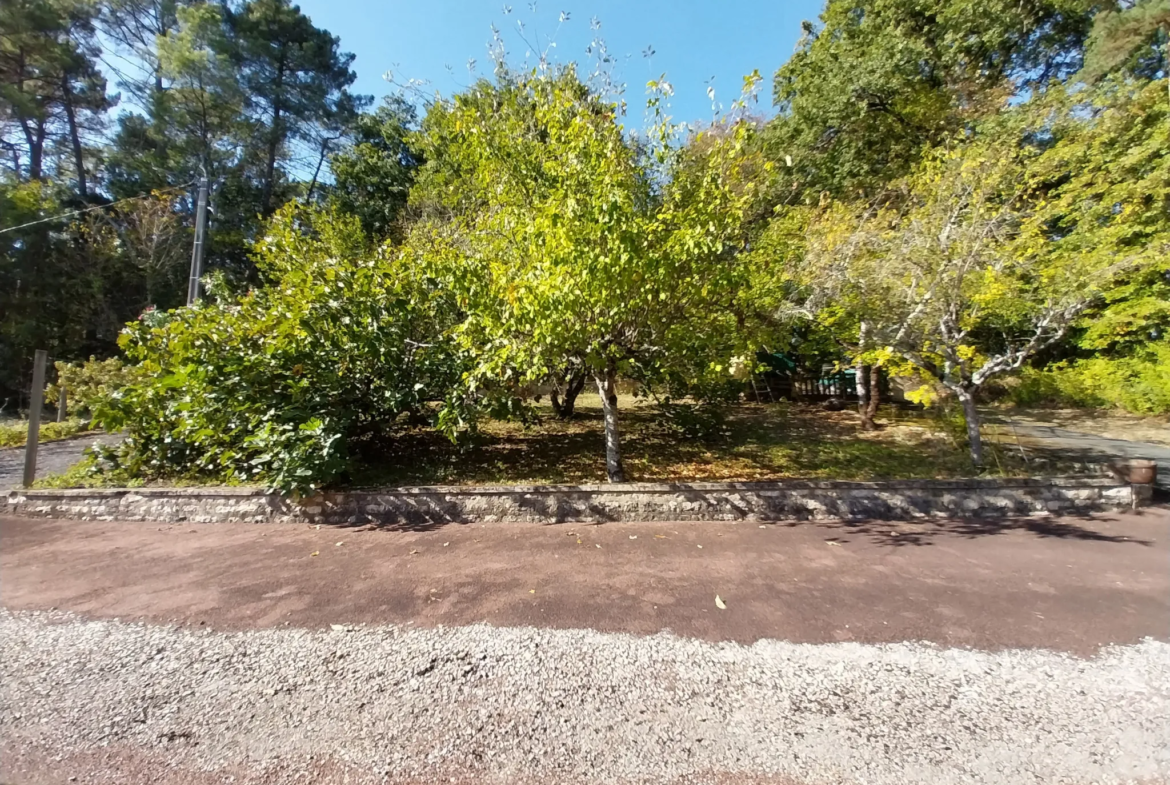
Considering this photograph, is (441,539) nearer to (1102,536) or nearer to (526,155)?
(526,155)

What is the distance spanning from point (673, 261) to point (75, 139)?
26.3 meters

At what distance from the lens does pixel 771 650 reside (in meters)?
2.68

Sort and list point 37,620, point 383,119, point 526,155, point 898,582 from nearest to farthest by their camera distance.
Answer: point 37,620 < point 898,582 < point 526,155 < point 383,119

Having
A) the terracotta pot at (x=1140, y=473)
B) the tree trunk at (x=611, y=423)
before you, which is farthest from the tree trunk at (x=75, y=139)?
the terracotta pot at (x=1140, y=473)

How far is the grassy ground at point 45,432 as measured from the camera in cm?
830

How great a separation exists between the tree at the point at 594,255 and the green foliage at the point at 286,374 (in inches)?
29.0

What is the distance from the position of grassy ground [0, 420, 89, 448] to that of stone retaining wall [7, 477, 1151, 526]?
498 cm

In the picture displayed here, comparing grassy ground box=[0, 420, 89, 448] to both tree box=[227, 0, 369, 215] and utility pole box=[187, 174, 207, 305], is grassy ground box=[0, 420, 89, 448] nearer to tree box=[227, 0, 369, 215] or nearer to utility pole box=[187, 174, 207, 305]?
utility pole box=[187, 174, 207, 305]

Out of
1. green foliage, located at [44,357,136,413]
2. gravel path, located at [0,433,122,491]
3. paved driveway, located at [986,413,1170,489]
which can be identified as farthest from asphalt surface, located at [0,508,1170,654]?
green foliage, located at [44,357,136,413]

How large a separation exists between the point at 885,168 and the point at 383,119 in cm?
1698

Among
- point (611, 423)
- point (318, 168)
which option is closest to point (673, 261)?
point (611, 423)

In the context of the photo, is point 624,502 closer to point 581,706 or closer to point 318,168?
point 581,706

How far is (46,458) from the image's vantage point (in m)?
7.32

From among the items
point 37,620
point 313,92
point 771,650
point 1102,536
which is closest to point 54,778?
point 37,620
